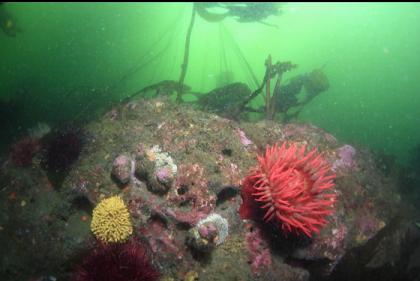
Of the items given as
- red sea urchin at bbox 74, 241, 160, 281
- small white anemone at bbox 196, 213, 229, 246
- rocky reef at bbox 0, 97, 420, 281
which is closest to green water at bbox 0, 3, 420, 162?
rocky reef at bbox 0, 97, 420, 281

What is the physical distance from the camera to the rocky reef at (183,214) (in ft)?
13.3

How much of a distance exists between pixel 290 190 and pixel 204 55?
11260 centimetres

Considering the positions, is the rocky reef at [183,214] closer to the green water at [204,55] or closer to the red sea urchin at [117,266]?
the red sea urchin at [117,266]

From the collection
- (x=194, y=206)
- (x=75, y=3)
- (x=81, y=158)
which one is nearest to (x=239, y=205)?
(x=194, y=206)

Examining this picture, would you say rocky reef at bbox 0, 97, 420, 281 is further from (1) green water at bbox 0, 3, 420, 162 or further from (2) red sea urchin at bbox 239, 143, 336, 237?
(1) green water at bbox 0, 3, 420, 162

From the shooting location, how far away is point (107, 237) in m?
4.06

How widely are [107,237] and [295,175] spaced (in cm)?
264

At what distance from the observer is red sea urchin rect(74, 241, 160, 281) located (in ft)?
10.7

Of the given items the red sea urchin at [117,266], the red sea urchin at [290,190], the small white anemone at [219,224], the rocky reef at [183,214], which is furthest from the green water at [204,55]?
the red sea urchin at [117,266]

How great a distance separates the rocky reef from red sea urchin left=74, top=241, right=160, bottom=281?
0.38 metres

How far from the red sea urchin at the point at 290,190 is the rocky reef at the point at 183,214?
1.73 feet

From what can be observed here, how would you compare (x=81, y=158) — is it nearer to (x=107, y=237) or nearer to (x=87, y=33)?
(x=107, y=237)

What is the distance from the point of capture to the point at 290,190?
358cm

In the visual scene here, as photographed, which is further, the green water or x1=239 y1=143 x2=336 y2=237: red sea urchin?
the green water
